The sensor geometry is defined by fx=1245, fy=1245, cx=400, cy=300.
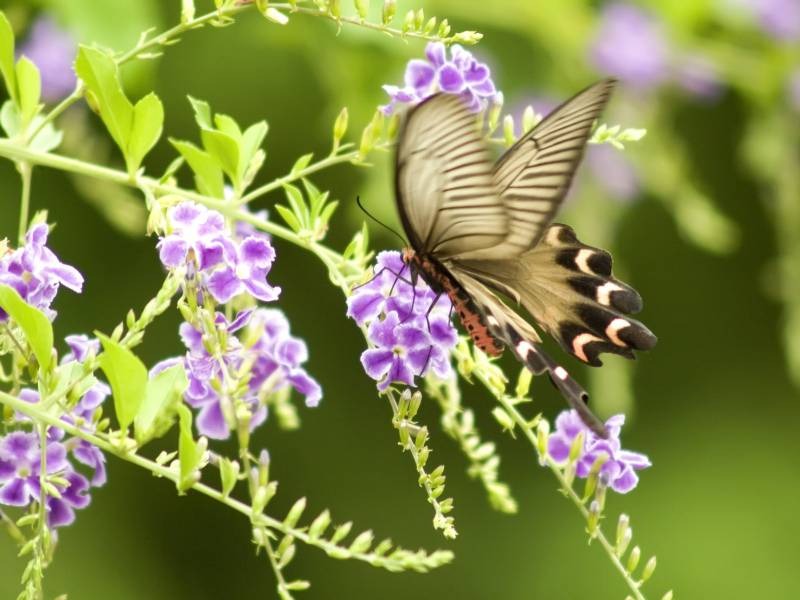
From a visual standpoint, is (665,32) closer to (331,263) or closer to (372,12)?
(372,12)

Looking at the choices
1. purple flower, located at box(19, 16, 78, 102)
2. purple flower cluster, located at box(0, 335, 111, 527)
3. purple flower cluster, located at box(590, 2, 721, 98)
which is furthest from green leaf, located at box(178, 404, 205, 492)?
purple flower cluster, located at box(590, 2, 721, 98)

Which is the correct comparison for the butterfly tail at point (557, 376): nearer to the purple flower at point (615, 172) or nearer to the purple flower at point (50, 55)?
the purple flower at point (50, 55)

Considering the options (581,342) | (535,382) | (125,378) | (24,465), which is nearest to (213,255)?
(125,378)

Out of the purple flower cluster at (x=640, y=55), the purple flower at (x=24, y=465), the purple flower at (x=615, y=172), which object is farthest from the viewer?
the purple flower at (x=615, y=172)

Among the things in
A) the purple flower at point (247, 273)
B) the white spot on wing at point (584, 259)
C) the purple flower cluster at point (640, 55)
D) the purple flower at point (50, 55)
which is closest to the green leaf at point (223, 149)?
the purple flower at point (247, 273)

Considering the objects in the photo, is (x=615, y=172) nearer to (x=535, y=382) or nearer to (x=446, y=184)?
(x=535, y=382)

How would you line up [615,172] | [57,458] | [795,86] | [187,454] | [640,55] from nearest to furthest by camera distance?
[187,454], [57,458], [795,86], [640,55], [615,172]
